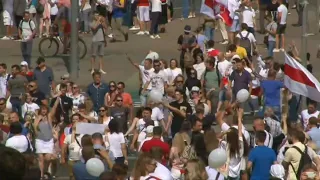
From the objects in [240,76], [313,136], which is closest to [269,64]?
[240,76]

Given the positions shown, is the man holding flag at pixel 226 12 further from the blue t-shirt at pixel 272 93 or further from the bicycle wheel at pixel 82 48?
the blue t-shirt at pixel 272 93

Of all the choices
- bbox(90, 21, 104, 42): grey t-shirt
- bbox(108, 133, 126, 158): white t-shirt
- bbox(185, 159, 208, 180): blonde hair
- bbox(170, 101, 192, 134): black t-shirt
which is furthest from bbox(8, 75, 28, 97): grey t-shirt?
bbox(185, 159, 208, 180): blonde hair

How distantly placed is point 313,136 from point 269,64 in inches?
221

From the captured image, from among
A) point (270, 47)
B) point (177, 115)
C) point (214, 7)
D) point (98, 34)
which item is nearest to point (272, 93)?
point (177, 115)

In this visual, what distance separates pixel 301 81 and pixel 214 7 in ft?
30.3

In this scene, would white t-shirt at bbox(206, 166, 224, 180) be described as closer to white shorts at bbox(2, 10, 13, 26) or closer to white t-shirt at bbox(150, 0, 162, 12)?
white t-shirt at bbox(150, 0, 162, 12)

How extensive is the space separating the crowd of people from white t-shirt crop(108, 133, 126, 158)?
15 millimetres

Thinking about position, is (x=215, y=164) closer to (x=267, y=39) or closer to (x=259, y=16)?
(x=267, y=39)

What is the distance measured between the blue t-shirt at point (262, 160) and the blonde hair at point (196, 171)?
7.09 ft

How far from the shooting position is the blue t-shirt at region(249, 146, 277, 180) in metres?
13.8

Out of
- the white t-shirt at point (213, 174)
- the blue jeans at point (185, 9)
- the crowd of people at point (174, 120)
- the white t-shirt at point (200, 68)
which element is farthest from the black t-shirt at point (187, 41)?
the white t-shirt at point (213, 174)

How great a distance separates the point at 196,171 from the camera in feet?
38.3

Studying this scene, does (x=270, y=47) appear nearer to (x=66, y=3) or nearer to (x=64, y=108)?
(x=66, y=3)

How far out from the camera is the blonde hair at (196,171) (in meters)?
11.7
